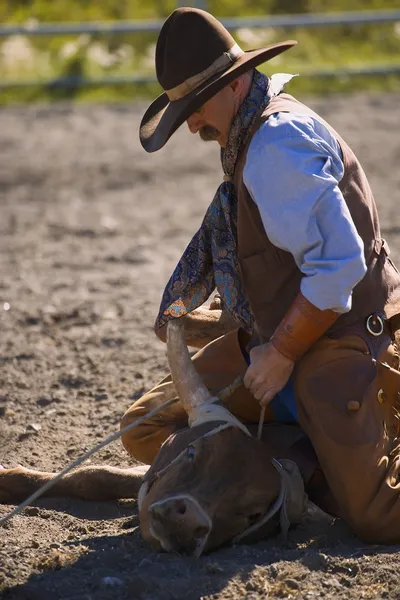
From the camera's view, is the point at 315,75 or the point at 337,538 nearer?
the point at 337,538

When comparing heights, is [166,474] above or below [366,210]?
below

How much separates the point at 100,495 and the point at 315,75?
794 centimetres

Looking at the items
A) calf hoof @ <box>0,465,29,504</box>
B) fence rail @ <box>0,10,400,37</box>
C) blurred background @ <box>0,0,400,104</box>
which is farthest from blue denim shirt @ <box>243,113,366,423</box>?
fence rail @ <box>0,10,400,37</box>

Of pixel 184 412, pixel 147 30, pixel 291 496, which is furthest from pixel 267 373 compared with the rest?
pixel 147 30

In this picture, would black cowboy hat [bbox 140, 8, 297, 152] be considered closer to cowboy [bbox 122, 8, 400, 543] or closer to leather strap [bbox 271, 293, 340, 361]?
cowboy [bbox 122, 8, 400, 543]

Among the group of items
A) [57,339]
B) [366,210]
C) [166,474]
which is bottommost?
[57,339]

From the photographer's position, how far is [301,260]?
3.18m

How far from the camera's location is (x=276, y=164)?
313 cm

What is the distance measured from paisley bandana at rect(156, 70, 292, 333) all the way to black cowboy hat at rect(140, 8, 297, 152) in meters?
0.11

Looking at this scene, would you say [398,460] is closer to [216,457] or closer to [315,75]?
[216,457]

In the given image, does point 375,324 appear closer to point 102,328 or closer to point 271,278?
point 271,278

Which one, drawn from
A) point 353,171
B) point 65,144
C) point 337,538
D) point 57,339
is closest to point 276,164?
point 353,171

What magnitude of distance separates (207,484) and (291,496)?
31 centimetres

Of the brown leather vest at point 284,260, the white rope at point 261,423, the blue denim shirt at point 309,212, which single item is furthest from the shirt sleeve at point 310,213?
the white rope at point 261,423
